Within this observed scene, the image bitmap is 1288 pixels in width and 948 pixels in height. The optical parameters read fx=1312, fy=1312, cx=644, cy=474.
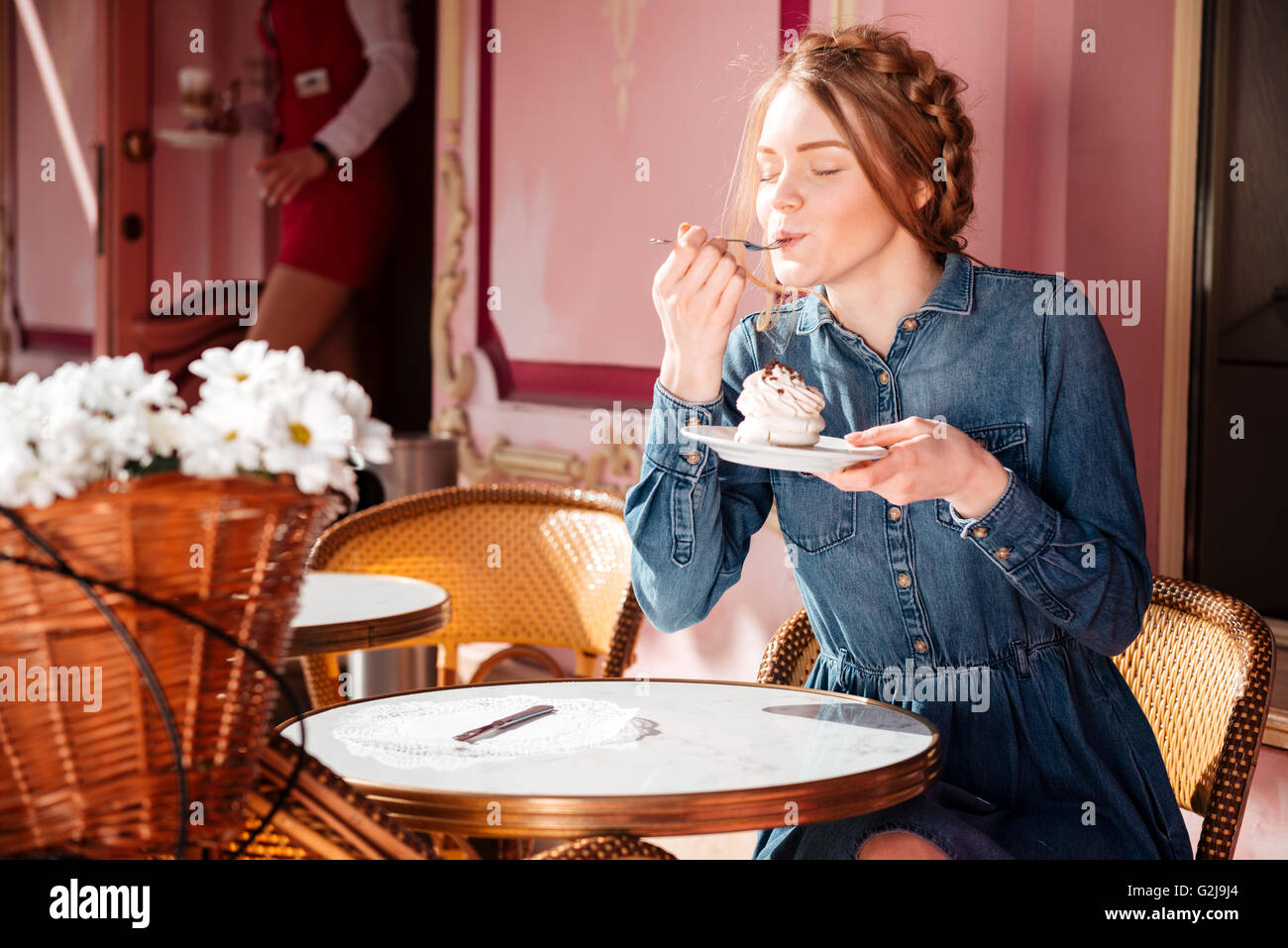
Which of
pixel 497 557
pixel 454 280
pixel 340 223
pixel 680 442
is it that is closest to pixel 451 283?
pixel 454 280

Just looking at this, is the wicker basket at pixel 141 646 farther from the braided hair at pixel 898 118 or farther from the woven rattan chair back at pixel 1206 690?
the woven rattan chair back at pixel 1206 690

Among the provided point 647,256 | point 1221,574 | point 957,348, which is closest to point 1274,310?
point 1221,574

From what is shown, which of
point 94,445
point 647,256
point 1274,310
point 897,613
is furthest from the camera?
point 647,256

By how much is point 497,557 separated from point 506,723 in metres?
1.21

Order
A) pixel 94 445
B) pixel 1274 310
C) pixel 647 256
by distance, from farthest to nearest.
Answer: pixel 647 256 < pixel 1274 310 < pixel 94 445

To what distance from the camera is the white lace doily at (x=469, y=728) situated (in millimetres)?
1145

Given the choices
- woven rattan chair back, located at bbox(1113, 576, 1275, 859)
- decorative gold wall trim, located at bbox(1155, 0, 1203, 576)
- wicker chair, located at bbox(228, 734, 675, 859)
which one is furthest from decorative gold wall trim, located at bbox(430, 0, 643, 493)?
wicker chair, located at bbox(228, 734, 675, 859)

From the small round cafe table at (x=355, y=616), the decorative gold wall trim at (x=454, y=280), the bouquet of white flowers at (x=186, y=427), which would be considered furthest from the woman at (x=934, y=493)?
the decorative gold wall trim at (x=454, y=280)

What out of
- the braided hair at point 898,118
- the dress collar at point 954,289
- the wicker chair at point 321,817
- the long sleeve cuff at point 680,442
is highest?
the braided hair at point 898,118

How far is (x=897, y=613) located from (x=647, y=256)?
173 cm

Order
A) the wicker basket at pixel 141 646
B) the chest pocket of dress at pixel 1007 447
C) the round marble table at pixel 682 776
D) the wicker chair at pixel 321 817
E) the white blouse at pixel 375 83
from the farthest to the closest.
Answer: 1. the white blouse at pixel 375 83
2. the chest pocket of dress at pixel 1007 447
3. the round marble table at pixel 682 776
4. the wicker chair at pixel 321 817
5. the wicker basket at pixel 141 646

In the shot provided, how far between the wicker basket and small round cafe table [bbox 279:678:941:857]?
285 mm

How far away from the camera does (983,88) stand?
87.7 inches

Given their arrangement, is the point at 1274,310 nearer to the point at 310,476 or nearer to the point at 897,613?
the point at 897,613
